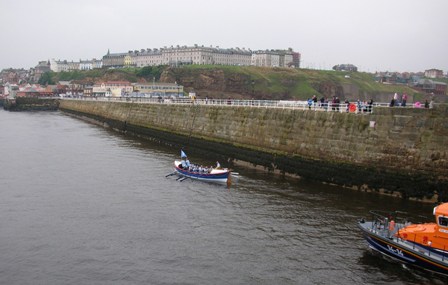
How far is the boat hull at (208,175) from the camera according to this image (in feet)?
122

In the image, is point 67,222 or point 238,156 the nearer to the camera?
point 67,222

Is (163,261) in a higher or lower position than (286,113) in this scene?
lower

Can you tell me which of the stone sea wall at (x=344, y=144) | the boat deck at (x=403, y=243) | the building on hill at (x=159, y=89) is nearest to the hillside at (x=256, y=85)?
the building on hill at (x=159, y=89)

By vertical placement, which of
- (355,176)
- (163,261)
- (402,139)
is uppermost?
(402,139)

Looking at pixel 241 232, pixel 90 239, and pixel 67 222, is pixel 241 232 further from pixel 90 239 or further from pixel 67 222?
pixel 67 222

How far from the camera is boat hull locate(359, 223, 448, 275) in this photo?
20406mm

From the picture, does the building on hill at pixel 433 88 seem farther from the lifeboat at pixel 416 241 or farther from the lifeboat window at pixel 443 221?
the lifeboat window at pixel 443 221

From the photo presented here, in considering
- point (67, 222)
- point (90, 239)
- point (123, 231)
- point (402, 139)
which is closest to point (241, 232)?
point (123, 231)

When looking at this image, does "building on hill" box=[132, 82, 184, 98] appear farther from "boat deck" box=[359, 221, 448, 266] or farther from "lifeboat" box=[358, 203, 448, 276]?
"lifeboat" box=[358, 203, 448, 276]

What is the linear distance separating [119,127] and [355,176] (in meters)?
60.1

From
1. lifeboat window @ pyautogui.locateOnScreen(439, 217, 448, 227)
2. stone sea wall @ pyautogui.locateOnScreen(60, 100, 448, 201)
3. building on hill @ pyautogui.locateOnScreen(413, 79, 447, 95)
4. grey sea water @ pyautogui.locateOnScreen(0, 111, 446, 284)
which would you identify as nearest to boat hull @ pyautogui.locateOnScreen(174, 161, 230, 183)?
grey sea water @ pyautogui.locateOnScreen(0, 111, 446, 284)

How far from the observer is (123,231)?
2595 cm

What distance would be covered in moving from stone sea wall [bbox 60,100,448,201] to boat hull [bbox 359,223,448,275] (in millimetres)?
9646

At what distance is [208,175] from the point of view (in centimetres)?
3844
